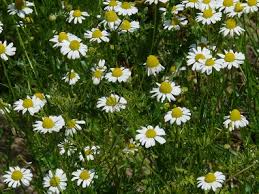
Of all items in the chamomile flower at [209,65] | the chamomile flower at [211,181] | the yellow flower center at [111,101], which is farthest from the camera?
the chamomile flower at [209,65]

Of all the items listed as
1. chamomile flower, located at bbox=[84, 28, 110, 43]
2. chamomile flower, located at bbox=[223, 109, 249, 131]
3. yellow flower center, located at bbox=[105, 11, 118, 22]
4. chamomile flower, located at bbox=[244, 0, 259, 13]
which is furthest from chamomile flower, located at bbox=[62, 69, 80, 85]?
chamomile flower, located at bbox=[244, 0, 259, 13]

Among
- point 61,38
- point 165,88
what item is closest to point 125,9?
point 61,38

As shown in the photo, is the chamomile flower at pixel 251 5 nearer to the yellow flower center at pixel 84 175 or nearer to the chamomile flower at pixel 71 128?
the chamomile flower at pixel 71 128

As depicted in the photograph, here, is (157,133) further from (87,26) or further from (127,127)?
(87,26)

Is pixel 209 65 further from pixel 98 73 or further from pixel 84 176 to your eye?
pixel 84 176

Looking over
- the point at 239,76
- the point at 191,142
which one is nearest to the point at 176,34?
the point at 239,76

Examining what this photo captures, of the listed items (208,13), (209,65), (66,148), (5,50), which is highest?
(208,13)

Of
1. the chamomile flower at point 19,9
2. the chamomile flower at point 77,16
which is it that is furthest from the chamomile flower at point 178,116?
→ the chamomile flower at point 19,9
